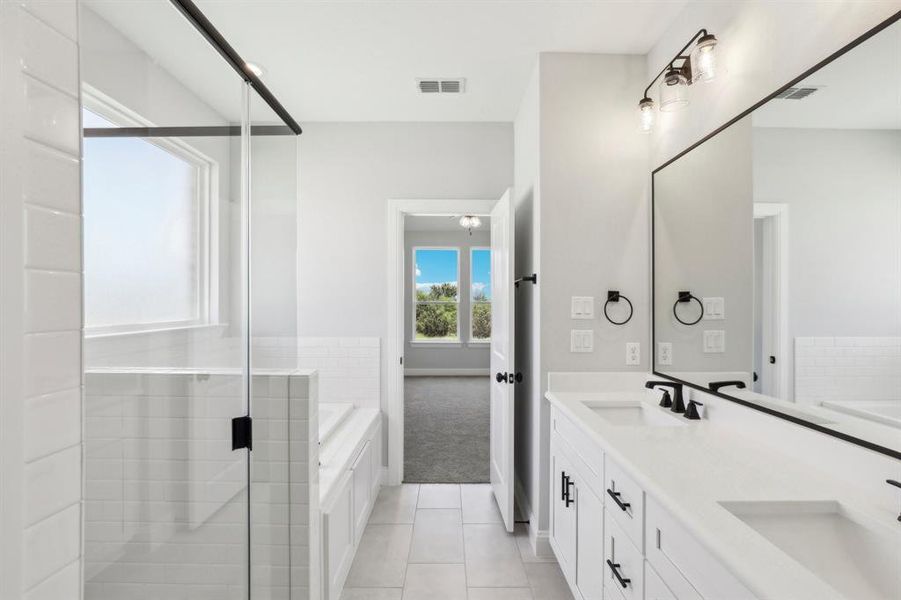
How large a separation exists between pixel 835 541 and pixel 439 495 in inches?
93.8

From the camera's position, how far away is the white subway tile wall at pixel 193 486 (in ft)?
3.03

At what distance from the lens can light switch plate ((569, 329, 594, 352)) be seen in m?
2.30

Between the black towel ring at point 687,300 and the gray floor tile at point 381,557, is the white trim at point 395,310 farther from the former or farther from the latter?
the black towel ring at point 687,300

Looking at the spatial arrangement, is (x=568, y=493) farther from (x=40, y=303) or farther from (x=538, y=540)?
(x=40, y=303)

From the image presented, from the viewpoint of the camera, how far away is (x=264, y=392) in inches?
59.2

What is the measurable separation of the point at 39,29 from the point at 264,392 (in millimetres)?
1141

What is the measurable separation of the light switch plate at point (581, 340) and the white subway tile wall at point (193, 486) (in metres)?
1.32

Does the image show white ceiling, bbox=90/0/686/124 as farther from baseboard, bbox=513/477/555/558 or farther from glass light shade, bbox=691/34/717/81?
baseboard, bbox=513/477/555/558

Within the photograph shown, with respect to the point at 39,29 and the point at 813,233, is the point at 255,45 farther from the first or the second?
the point at 813,233

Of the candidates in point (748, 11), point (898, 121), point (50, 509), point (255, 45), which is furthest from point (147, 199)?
point (748, 11)

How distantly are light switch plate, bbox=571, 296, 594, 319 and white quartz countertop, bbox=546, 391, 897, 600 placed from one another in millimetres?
626

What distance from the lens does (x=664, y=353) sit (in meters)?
2.17

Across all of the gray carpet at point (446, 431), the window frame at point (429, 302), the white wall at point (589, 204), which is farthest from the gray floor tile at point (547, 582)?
the window frame at point (429, 302)

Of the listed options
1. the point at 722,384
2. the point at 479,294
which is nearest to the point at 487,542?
the point at 722,384
